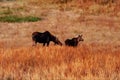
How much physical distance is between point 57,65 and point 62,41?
10049 mm

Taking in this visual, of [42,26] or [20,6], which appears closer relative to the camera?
[42,26]

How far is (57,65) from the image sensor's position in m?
11.9

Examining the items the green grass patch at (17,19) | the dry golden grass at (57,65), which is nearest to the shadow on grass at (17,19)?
the green grass patch at (17,19)

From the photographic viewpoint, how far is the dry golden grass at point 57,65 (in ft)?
35.1

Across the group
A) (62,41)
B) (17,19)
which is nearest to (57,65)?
(62,41)

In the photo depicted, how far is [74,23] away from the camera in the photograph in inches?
1044

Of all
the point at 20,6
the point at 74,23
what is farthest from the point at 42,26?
the point at 20,6

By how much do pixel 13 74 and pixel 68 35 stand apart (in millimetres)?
12494

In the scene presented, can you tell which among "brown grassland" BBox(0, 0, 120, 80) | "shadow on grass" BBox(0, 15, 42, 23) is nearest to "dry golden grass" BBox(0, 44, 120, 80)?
"brown grassland" BBox(0, 0, 120, 80)

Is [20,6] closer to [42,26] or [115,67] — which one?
[42,26]

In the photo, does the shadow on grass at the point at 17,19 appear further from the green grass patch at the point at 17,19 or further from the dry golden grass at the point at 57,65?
the dry golden grass at the point at 57,65

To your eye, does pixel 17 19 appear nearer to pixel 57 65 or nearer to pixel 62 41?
pixel 62 41

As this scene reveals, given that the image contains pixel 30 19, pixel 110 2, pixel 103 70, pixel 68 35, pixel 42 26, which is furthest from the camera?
pixel 110 2

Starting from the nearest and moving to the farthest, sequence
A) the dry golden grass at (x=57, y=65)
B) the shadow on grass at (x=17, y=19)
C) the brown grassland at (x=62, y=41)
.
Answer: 1. the dry golden grass at (x=57, y=65)
2. the brown grassland at (x=62, y=41)
3. the shadow on grass at (x=17, y=19)
